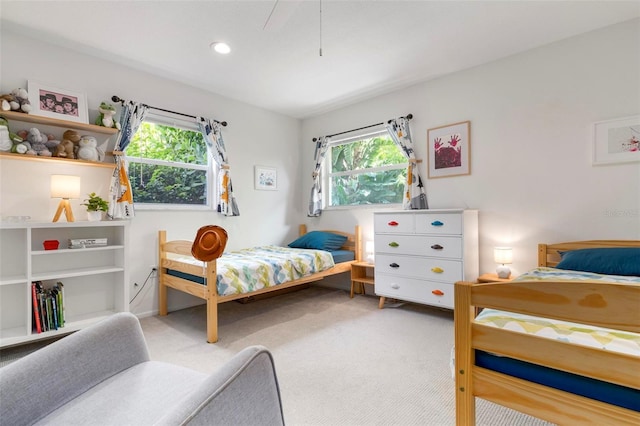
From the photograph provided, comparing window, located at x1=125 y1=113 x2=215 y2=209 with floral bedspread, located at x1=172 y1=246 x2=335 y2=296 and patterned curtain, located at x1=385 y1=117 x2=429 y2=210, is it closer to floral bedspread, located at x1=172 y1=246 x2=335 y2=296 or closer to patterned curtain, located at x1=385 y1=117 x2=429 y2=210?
floral bedspread, located at x1=172 y1=246 x2=335 y2=296

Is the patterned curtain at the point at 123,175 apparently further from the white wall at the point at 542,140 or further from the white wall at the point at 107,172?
the white wall at the point at 542,140

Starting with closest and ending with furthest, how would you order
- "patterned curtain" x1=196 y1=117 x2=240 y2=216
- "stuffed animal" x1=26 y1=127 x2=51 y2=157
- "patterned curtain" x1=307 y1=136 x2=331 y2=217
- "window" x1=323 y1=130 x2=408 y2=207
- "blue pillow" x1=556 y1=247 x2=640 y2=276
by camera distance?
"blue pillow" x1=556 y1=247 x2=640 y2=276 < "stuffed animal" x1=26 y1=127 x2=51 y2=157 < "patterned curtain" x1=196 y1=117 x2=240 y2=216 < "window" x1=323 y1=130 x2=408 y2=207 < "patterned curtain" x1=307 y1=136 x2=331 y2=217

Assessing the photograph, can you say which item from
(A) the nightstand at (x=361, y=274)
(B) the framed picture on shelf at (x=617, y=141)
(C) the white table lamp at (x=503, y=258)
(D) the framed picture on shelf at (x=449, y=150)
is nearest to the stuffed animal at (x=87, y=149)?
(A) the nightstand at (x=361, y=274)

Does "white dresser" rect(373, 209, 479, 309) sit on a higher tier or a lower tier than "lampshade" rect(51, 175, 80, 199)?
lower

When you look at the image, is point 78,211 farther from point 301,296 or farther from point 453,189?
point 453,189

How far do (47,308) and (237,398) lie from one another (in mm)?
2530

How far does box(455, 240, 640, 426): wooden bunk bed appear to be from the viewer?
36.0 inches

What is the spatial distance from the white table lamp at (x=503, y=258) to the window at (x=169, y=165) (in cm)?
323

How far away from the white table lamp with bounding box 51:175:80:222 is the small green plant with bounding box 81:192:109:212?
0.11m

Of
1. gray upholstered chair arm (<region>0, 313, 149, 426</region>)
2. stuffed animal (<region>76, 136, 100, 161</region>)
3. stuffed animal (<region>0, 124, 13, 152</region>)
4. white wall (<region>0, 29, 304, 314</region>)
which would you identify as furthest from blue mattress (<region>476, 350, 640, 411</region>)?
stuffed animal (<region>0, 124, 13, 152</region>)

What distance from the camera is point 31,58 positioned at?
262cm

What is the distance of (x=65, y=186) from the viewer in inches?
101

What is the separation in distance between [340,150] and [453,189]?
70.9 inches

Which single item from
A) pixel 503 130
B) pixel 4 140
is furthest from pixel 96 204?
pixel 503 130
